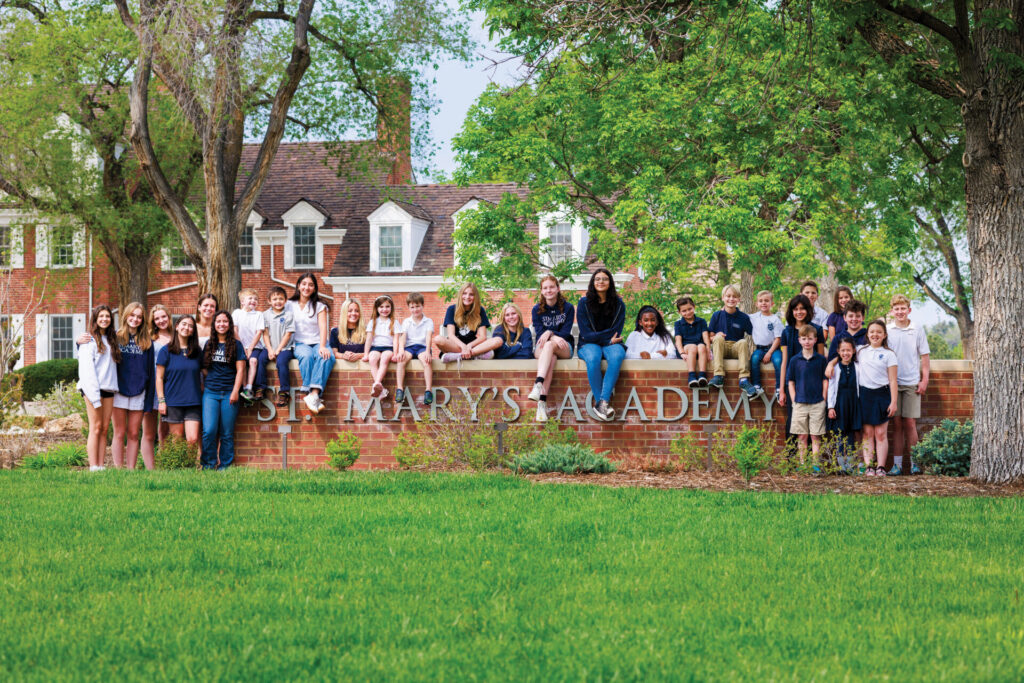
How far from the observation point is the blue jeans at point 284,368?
1347 cm

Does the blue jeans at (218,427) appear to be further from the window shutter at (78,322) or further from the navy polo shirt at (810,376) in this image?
the window shutter at (78,322)

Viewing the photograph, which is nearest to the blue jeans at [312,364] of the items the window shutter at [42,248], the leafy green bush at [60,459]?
the leafy green bush at [60,459]

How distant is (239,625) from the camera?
4.95 metres

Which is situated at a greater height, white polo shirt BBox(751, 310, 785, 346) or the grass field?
white polo shirt BBox(751, 310, 785, 346)

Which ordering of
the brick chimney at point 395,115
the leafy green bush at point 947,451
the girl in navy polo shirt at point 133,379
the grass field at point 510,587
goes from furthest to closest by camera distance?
the brick chimney at point 395,115 → the girl in navy polo shirt at point 133,379 → the leafy green bush at point 947,451 → the grass field at point 510,587

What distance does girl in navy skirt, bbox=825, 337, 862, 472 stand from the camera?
11.7 metres

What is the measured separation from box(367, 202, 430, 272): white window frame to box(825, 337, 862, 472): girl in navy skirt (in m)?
22.3

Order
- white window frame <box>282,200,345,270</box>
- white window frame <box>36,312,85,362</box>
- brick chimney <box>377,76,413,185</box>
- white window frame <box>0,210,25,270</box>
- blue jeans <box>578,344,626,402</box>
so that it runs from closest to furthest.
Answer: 1. blue jeans <box>578,344,626,402</box>
2. brick chimney <box>377,76,413,185</box>
3. white window frame <box>0,210,25,270</box>
4. white window frame <box>36,312,85,362</box>
5. white window frame <box>282,200,345,270</box>

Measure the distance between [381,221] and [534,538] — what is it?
26740 millimetres

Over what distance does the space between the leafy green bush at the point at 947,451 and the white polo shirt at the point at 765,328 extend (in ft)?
6.98

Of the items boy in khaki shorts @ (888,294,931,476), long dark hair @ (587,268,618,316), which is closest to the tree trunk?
boy in khaki shorts @ (888,294,931,476)

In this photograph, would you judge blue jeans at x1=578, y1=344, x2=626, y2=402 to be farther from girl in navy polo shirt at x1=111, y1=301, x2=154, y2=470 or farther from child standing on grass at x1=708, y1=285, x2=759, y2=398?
girl in navy polo shirt at x1=111, y1=301, x2=154, y2=470

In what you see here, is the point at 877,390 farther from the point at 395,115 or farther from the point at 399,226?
the point at 399,226

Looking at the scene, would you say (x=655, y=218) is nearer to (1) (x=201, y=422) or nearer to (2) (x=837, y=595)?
(1) (x=201, y=422)
